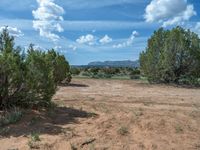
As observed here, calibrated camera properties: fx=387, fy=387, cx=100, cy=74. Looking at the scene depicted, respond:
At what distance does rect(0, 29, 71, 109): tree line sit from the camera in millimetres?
11016

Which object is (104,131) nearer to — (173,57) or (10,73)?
(10,73)

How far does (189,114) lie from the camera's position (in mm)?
11633

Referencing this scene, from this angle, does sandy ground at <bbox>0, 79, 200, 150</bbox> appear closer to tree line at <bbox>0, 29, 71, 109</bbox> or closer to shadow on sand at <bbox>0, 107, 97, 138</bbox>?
shadow on sand at <bbox>0, 107, 97, 138</bbox>

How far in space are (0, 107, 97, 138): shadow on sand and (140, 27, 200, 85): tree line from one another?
19199mm

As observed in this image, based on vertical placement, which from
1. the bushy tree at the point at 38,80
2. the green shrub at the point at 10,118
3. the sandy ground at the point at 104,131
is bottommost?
the sandy ground at the point at 104,131

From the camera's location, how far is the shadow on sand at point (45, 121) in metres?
8.83

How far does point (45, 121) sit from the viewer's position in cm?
994

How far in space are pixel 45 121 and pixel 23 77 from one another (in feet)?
6.46

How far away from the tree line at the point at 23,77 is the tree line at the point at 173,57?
19140 mm

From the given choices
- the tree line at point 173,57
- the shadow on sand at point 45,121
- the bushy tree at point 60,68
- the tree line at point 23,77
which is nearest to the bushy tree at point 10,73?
the tree line at point 23,77

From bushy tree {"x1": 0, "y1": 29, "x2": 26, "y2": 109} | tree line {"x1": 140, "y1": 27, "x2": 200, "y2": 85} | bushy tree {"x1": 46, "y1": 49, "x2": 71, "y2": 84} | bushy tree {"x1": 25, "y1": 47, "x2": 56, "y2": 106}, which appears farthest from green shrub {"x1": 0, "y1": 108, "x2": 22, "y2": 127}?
tree line {"x1": 140, "y1": 27, "x2": 200, "y2": 85}

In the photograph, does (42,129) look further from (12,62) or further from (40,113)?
(12,62)

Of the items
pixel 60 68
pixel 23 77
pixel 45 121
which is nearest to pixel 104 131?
pixel 45 121

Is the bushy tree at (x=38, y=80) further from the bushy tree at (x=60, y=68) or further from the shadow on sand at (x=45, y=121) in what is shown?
the bushy tree at (x=60, y=68)
